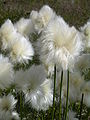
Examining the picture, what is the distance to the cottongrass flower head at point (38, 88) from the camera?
2107mm

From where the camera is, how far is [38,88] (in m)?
2.20

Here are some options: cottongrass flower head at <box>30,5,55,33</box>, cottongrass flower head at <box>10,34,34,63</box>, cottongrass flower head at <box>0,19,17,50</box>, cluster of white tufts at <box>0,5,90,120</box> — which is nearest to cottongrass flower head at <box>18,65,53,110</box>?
cluster of white tufts at <box>0,5,90,120</box>

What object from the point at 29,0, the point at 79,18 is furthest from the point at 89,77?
the point at 29,0

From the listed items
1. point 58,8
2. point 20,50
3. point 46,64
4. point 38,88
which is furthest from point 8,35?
point 58,8

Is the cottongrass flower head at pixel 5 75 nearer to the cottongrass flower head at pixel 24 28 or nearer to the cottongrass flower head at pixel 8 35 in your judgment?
the cottongrass flower head at pixel 8 35

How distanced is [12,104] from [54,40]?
A: 55cm

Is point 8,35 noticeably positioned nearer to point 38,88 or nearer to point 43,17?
point 38,88

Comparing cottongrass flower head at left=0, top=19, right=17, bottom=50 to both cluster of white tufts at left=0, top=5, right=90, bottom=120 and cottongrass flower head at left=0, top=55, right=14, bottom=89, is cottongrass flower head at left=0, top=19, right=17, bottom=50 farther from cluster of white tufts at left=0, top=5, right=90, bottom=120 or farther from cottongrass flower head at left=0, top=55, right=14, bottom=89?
cottongrass flower head at left=0, top=55, right=14, bottom=89

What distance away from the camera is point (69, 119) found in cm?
260

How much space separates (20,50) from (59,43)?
0.48 metres

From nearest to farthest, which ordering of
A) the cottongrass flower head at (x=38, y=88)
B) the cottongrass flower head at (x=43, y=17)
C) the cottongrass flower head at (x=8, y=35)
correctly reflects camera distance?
the cottongrass flower head at (x=38, y=88)
the cottongrass flower head at (x=8, y=35)
the cottongrass flower head at (x=43, y=17)

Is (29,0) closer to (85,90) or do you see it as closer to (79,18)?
(79,18)

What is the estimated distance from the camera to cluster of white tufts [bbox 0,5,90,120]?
6.63 ft

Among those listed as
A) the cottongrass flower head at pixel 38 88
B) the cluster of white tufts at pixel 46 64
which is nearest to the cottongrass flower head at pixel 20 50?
the cluster of white tufts at pixel 46 64
